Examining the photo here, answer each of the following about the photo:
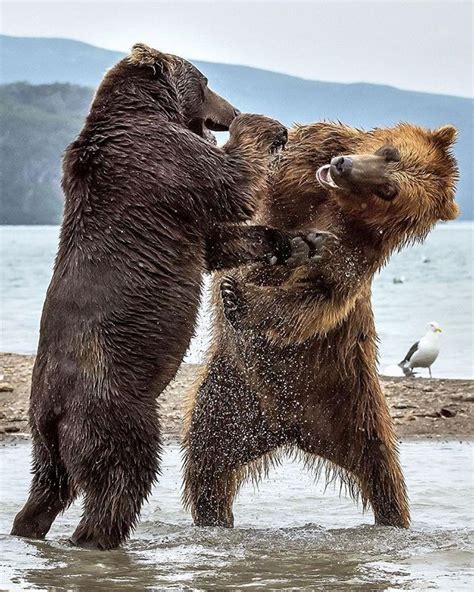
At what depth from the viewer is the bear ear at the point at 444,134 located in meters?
6.92

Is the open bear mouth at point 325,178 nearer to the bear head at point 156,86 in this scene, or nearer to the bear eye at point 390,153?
the bear eye at point 390,153

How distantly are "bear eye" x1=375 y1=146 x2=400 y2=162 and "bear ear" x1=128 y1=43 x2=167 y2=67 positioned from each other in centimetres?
120

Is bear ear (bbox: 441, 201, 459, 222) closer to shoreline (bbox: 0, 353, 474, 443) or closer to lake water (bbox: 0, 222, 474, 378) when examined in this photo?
lake water (bbox: 0, 222, 474, 378)

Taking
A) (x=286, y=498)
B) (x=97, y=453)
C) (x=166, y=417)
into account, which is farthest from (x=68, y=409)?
(x=166, y=417)

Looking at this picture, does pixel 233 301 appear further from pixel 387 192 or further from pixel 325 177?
pixel 387 192

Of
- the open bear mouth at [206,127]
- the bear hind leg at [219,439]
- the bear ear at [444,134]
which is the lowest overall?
the bear hind leg at [219,439]

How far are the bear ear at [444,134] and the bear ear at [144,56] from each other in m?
1.46

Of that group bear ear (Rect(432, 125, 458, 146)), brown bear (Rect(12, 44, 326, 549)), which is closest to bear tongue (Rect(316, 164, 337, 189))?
brown bear (Rect(12, 44, 326, 549))

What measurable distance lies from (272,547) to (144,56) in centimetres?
234

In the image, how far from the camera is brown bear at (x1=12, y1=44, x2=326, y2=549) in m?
5.82

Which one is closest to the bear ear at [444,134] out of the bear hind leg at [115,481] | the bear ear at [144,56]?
the bear ear at [144,56]

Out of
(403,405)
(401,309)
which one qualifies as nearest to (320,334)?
(403,405)

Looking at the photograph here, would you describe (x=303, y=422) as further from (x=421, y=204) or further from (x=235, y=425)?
(x=421, y=204)

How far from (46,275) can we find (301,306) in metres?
25.1
